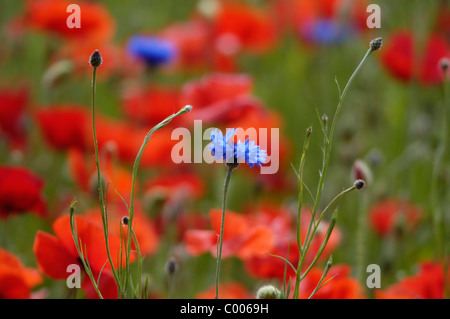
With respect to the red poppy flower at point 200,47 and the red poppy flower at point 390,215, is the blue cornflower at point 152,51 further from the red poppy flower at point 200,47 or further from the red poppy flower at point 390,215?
the red poppy flower at point 390,215

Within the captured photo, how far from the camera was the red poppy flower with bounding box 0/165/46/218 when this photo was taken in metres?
0.78

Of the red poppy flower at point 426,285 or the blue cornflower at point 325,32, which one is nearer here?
the red poppy flower at point 426,285

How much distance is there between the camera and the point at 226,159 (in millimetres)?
544

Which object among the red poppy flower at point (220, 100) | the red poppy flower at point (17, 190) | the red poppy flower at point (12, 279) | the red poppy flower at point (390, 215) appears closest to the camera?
the red poppy flower at point (12, 279)

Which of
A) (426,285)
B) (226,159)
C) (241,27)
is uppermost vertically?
(241,27)

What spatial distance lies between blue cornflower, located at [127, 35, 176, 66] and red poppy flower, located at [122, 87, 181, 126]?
62mm

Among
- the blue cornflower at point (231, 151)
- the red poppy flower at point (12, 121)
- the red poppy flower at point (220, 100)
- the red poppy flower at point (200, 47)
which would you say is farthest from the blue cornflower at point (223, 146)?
the red poppy flower at point (200, 47)

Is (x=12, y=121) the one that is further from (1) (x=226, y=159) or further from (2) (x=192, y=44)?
(1) (x=226, y=159)

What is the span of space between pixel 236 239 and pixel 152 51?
692 millimetres

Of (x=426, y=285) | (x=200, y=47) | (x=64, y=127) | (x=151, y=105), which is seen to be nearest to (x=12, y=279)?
(x=426, y=285)

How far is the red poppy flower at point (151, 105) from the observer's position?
4.42 feet

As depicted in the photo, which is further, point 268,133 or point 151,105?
point 151,105

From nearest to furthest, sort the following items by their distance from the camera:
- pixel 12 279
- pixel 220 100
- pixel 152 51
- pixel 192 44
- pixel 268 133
A: pixel 12 279
pixel 220 100
pixel 268 133
pixel 152 51
pixel 192 44

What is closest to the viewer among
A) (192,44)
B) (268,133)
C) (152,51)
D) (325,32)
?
(268,133)
